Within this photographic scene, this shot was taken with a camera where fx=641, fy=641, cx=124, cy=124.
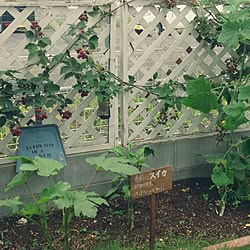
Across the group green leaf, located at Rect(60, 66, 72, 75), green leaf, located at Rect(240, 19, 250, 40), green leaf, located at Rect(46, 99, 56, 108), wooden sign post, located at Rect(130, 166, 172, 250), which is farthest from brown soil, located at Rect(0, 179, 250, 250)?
green leaf, located at Rect(240, 19, 250, 40)

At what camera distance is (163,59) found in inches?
197

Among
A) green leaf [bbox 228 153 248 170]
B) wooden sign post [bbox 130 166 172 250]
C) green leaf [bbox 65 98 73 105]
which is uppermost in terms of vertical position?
green leaf [bbox 65 98 73 105]

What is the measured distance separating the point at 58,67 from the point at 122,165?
121cm

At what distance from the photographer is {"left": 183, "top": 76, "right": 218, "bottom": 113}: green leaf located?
13.7 feet

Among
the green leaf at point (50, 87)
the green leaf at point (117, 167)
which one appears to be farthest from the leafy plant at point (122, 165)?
the green leaf at point (50, 87)

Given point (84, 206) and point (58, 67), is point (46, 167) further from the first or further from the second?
point (58, 67)

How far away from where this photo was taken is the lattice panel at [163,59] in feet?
16.1

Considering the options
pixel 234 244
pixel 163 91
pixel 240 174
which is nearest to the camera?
pixel 234 244

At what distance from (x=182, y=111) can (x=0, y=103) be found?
5.16 feet

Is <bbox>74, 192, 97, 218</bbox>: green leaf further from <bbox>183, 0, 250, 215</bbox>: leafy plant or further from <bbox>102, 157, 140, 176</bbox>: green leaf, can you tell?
<bbox>183, 0, 250, 215</bbox>: leafy plant

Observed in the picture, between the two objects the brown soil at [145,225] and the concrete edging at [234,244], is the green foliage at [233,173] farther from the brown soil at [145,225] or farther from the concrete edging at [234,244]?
the concrete edging at [234,244]

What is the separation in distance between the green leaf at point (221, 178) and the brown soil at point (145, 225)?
0.26 m

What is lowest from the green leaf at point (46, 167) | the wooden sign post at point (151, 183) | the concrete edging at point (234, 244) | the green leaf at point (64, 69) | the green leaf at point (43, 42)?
the concrete edging at point (234, 244)

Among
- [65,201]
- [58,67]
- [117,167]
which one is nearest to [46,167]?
[65,201]
